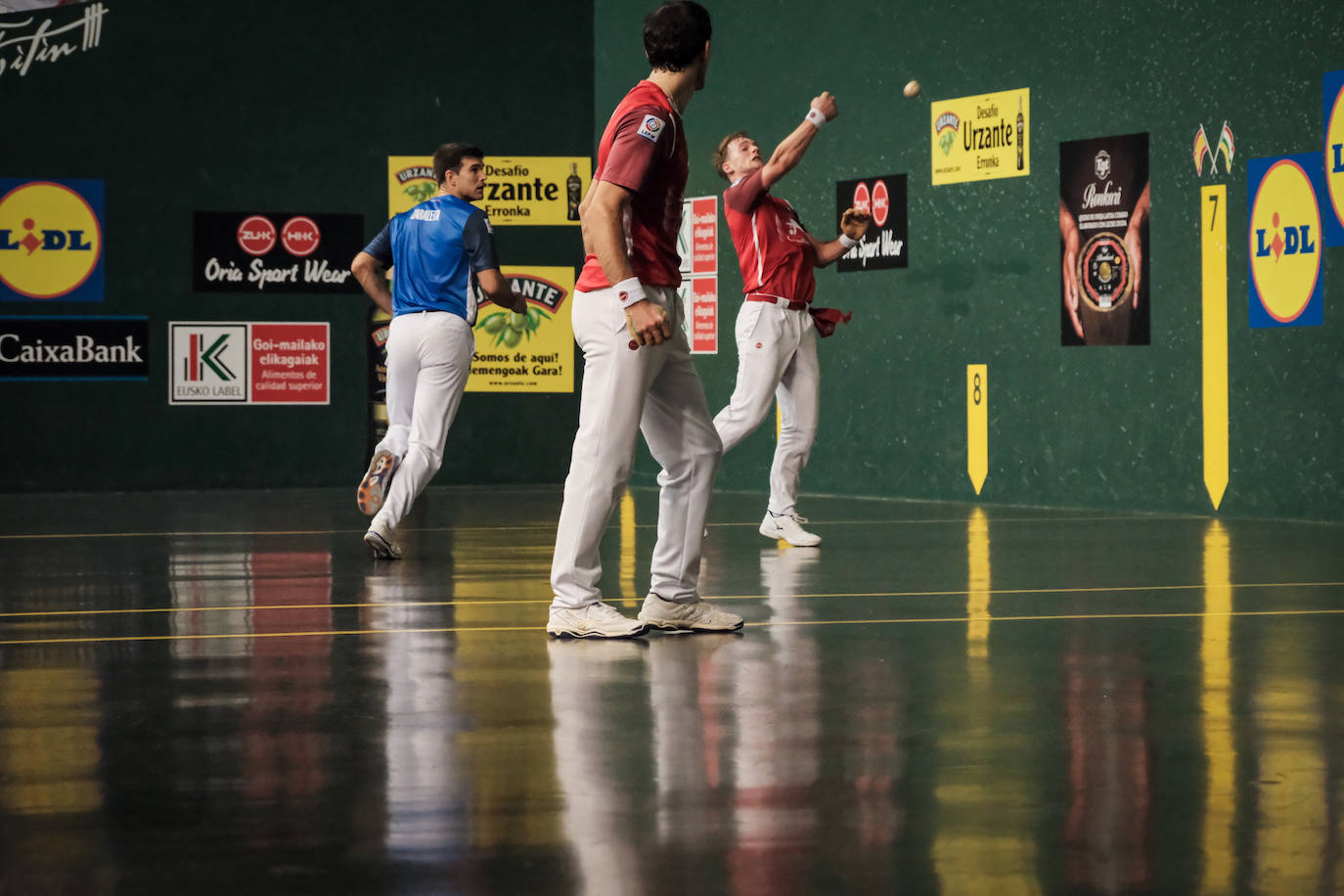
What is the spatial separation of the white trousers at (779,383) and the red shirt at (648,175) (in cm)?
264

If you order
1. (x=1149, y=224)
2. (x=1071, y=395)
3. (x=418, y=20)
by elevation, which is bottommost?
(x=1071, y=395)

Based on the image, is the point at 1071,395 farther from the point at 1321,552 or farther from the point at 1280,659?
the point at 1280,659

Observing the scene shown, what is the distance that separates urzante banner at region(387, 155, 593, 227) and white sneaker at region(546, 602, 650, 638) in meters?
7.62

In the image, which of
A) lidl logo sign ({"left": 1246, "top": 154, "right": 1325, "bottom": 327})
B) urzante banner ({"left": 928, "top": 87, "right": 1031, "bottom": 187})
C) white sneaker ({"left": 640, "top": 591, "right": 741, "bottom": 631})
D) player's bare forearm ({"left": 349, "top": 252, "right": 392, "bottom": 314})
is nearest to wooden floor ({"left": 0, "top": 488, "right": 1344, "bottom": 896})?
white sneaker ({"left": 640, "top": 591, "right": 741, "bottom": 631})

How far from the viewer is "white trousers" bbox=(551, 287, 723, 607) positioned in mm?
4727

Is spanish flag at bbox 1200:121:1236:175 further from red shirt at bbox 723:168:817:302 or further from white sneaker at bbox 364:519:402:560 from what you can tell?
white sneaker at bbox 364:519:402:560

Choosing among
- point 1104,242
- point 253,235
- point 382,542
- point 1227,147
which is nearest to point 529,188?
point 253,235

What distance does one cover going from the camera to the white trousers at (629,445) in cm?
473

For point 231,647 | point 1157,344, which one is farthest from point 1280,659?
point 1157,344

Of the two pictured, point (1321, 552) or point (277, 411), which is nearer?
point (1321, 552)

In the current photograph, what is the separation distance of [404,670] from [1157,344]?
20.1 feet

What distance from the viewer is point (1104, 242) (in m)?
9.66

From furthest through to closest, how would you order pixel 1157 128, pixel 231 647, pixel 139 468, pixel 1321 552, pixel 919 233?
pixel 139 468 → pixel 919 233 → pixel 1157 128 → pixel 1321 552 → pixel 231 647

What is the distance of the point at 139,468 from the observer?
11.8 metres
